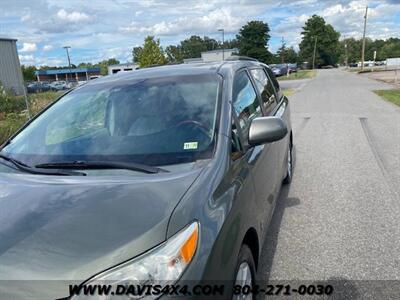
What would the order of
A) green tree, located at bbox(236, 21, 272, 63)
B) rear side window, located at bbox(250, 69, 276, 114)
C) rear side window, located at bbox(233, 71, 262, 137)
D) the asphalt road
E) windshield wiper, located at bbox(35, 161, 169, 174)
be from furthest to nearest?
green tree, located at bbox(236, 21, 272, 63) < rear side window, located at bbox(250, 69, 276, 114) < the asphalt road < rear side window, located at bbox(233, 71, 262, 137) < windshield wiper, located at bbox(35, 161, 169, 174)

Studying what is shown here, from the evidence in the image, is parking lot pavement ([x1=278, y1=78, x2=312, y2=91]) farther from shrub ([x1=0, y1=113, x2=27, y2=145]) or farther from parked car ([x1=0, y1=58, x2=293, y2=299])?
parked car ([x1=0, y1=58, x2=293, y2=299])

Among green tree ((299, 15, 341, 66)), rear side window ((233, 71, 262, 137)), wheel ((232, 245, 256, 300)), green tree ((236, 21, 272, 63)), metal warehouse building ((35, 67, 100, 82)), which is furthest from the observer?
green tree ((299, 15, 341, 66))

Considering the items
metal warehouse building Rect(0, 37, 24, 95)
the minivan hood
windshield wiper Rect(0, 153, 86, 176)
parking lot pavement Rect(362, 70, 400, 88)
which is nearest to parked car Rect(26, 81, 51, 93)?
metal warehouse building Rect(0, 37, 24, 95)

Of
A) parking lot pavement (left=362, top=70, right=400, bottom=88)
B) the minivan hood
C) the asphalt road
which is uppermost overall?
the minivan hood

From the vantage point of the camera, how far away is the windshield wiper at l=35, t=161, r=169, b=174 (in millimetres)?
2324

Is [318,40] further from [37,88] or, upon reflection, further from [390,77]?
[37,88]

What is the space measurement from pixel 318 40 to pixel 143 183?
11553cm

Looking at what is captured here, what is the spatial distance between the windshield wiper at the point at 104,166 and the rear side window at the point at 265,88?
2.05 meters

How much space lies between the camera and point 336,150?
7.43 meters

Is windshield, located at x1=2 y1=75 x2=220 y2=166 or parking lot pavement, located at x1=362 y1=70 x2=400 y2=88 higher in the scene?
windshield, located at x1=2 y1=75 x2=220 y2=166

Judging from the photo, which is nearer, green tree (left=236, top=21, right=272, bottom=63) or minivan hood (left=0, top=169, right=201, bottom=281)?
minivan hood (left=0, top=169, right=201, bottom=281)

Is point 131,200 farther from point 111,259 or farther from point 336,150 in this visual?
point 336,150

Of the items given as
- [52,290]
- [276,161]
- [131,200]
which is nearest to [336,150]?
[276,161]

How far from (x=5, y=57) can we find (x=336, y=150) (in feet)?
104
